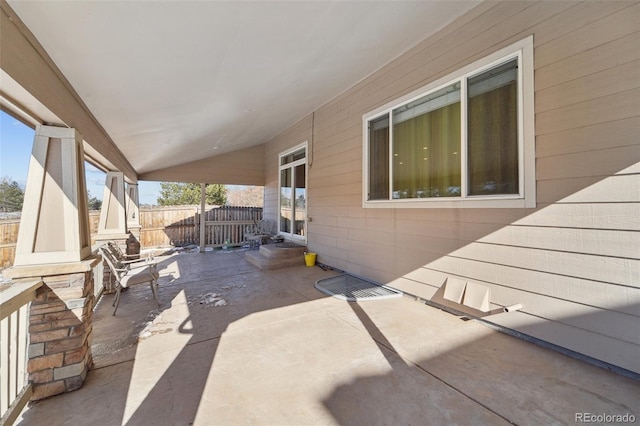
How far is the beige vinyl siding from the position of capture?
1969mm

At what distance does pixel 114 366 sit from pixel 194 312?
42.8 inches

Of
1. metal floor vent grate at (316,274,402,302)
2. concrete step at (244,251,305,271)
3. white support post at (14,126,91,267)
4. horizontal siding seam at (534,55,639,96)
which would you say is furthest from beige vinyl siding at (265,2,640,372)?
white support post at (14,126,91,267)

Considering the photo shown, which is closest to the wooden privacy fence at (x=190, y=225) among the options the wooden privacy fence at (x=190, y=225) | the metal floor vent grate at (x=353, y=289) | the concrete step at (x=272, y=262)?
the wooden privacy fence at (x=190, y=225)

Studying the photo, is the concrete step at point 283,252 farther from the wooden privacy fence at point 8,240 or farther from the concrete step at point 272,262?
the wooden privacy fence at point 8,240

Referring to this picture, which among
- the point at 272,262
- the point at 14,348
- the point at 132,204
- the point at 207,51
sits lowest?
the point at 272,262

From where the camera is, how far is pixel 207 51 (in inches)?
89.5

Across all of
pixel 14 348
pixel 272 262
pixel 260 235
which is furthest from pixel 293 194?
pixel 14 348

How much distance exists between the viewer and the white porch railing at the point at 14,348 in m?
1.53

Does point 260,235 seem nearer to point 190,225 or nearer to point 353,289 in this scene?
point 190,225

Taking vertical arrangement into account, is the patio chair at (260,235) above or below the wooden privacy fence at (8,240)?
below

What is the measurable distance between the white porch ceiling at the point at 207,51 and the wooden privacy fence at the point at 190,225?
4.48 meters

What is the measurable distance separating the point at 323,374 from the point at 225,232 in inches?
306

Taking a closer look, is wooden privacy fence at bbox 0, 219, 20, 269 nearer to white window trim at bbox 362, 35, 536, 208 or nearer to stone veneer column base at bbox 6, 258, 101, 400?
stone veneer column base at bbox 6, 258, 101, 400

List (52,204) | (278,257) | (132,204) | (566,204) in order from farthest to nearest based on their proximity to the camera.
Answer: (132,204), (278,257), (566,204), (52,204)
